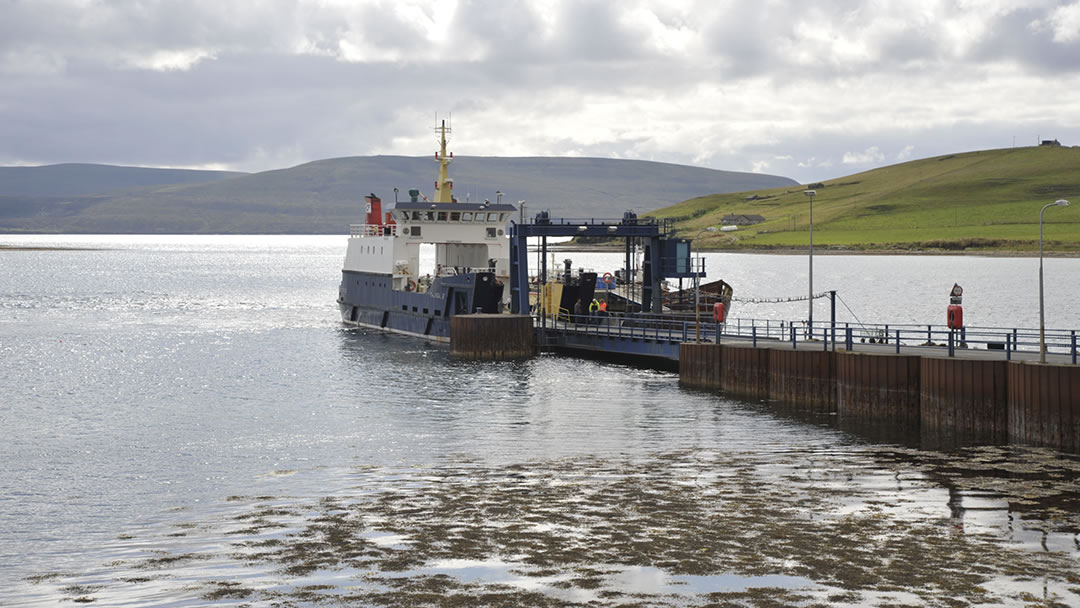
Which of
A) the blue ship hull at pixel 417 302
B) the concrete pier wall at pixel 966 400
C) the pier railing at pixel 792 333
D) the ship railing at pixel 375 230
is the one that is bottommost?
the concrete pier wall at pixel 966 400

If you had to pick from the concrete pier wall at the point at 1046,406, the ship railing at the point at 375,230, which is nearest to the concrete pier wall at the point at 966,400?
the concrete pier wall at the point at 1046,406

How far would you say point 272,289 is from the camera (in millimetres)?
148500

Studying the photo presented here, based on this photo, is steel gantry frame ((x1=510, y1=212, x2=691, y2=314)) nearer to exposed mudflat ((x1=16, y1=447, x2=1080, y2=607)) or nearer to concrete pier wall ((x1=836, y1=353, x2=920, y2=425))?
concrete pier wall ((x1=836, y1=353, x2=920, y2=425))

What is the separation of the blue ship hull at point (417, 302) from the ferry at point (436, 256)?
0.06 metres

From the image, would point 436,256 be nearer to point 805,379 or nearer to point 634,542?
point 805,379

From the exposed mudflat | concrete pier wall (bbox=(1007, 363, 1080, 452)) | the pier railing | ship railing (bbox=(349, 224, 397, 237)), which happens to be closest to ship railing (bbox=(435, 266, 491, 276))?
ship railing (bbox=(349, 224, 397, 237))

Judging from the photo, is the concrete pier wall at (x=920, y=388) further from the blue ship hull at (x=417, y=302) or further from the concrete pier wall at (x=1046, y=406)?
the blue ship hull at (x=417, y=302)

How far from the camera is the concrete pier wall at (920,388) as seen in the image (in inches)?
1262

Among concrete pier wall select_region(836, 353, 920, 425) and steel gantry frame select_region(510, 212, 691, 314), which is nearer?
concrete pier wall select_region(836, 353, 920, 425)

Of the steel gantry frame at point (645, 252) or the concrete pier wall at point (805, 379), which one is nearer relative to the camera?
the concrete pier wall at point (805, 379)

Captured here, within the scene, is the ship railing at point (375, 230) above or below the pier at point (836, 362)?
above

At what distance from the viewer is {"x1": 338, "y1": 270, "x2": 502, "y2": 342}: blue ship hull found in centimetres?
6369

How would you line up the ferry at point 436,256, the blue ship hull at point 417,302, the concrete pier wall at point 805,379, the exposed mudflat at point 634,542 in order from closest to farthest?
the exposed mudflat at point 634,542
the concrete pier wall at point 805,379
the blue ship hull at point 417,302
the ferry at point 436,256

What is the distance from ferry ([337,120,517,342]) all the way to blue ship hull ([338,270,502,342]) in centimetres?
6
